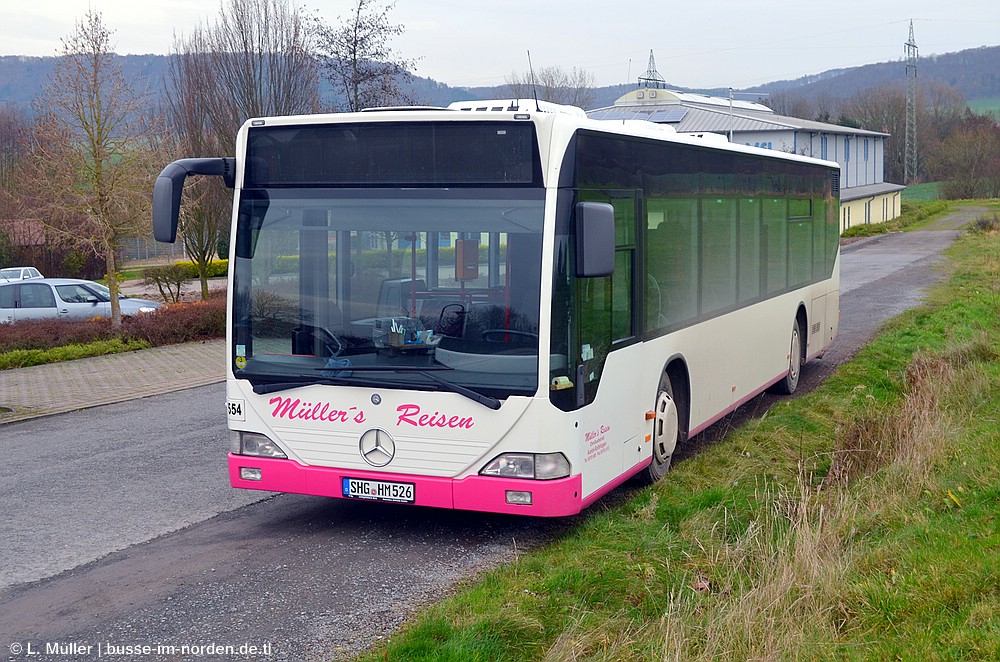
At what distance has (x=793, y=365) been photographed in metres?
13.4

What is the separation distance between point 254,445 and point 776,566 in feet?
11.7

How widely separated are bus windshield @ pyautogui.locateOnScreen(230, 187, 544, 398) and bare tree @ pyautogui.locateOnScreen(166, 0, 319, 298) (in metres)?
24.7

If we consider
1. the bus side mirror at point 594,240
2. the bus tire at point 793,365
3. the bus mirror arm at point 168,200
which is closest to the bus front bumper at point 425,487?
the bus side mirror at point 594,240

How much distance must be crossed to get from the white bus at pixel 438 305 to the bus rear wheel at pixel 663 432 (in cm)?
30

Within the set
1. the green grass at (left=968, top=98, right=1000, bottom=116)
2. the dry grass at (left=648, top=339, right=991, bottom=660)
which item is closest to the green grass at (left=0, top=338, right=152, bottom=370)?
the dry grass at (left=648, top=339, right=991, bottom=660)

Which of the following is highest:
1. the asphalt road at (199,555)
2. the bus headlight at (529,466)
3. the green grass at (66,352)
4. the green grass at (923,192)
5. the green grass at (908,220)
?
the green grass at (923,192)

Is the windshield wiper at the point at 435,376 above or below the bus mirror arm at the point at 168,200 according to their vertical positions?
below

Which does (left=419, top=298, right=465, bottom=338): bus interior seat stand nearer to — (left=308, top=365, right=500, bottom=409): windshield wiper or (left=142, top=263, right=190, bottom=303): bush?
(left=308, top=365, right=500, bottom=409): windshield wiper

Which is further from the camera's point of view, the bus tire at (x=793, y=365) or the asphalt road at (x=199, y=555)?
the bus tire at (x=793, y=365)

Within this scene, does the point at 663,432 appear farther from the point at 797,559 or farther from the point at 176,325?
the point at 176,325

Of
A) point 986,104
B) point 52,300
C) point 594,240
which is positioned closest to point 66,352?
point 52,300

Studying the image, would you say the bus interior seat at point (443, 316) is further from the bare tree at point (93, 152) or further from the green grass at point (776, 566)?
the bare tree at point (93, 152)

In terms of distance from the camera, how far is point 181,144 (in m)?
32.7

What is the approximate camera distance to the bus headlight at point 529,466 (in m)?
6.68
